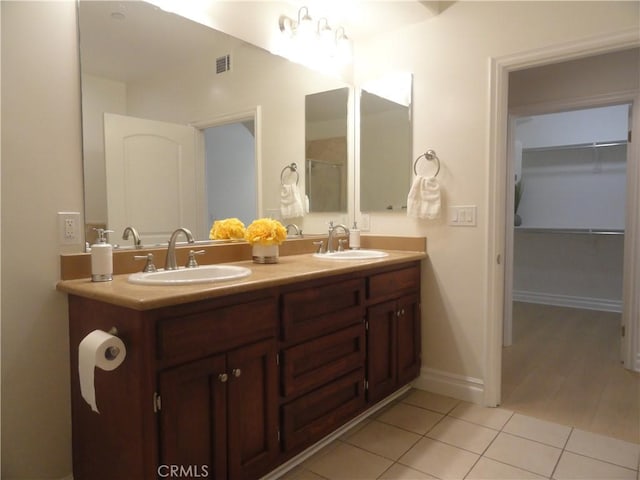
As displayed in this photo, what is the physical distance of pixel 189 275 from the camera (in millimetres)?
1736

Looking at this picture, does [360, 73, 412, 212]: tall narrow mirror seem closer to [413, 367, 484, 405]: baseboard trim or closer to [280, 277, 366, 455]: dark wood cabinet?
[280, 277, 366, 455]: dark wood cabinet

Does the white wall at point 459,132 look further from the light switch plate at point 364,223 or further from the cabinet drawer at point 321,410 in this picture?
the cabinet drawer at point 321,410

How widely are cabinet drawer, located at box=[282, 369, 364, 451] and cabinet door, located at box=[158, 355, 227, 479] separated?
1.09 ft

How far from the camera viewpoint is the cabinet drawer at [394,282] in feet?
7.06

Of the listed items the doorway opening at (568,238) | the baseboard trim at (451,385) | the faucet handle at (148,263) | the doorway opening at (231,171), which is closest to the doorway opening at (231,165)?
the doorway opening at (231,171)

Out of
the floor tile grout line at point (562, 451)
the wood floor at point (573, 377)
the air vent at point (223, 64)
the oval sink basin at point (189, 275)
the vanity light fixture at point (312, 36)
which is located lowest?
the floor tile grout line at point (562, 451)

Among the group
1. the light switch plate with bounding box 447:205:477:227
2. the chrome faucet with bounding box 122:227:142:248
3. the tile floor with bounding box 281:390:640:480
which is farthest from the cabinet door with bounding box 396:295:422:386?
the chrome faucet with bounding box 122:227:142:248

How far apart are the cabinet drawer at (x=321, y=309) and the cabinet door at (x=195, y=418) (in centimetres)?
35

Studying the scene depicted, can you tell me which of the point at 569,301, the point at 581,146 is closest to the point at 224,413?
the point at 569,301

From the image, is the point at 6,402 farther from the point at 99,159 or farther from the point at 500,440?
the point at 500,440

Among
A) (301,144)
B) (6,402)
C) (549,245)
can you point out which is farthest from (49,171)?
(549,245)

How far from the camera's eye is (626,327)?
116 inches

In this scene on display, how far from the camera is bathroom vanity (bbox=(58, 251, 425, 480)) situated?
125 cm

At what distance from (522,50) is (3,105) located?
7.72ft
